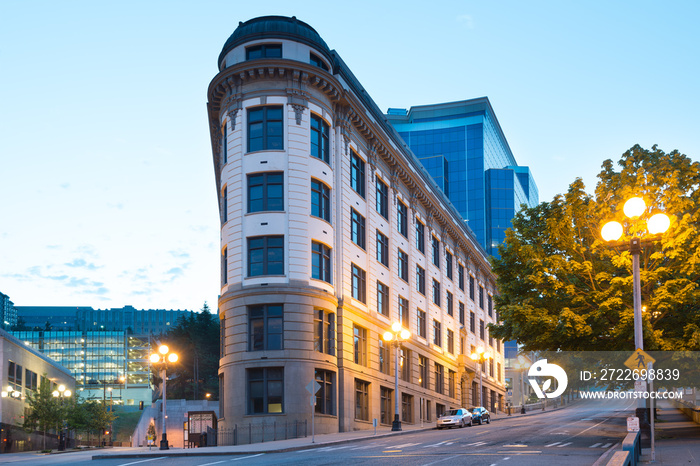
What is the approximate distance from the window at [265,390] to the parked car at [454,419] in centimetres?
1296

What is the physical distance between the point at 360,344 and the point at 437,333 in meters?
21.1

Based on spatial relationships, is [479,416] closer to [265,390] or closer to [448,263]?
[265,390]

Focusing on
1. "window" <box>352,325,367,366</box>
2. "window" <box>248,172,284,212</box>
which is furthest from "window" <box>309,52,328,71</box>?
"window" <box>352,325,367,366</box>

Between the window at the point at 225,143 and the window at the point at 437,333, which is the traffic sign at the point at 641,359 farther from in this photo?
the window at the point at 437,333

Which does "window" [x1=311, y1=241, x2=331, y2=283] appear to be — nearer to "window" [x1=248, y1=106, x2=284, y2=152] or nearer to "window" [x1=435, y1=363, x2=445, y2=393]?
"window" [x1=248, y1=106, x2=284, y2=152]

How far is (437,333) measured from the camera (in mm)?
67875

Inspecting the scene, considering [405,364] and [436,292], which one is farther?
[436,292]

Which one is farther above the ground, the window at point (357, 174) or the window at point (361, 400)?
the window at point (357, 174)

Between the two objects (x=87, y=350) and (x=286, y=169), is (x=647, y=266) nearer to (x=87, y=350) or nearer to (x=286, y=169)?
(x=286, y=169)

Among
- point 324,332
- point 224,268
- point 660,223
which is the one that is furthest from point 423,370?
point 660,223

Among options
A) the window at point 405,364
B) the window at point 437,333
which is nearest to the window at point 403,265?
the window at point 405,364

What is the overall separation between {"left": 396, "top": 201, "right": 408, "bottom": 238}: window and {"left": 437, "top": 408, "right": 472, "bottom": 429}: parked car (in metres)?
15.6

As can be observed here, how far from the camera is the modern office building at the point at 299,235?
133 ft

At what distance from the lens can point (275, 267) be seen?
4141 centimetres
